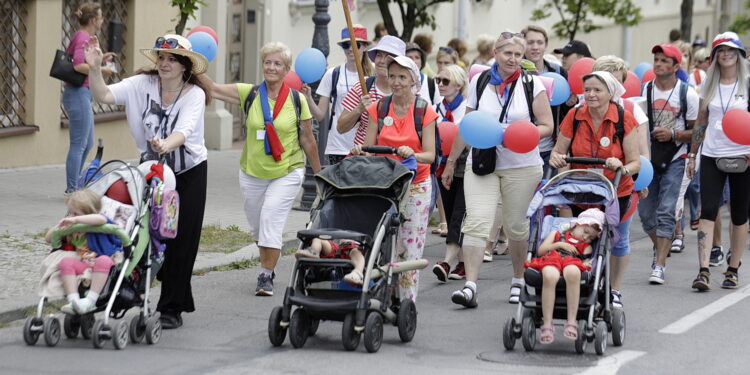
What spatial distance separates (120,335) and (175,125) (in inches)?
54.7

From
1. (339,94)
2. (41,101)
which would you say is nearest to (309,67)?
(339,94)

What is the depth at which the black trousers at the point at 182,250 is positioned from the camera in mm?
8617

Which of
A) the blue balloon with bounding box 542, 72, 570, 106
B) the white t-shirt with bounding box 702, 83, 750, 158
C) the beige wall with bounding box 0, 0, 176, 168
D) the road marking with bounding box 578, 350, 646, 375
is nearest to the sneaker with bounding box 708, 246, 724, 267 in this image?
the white t-shirt with bounding box 702, 83, 750, 158

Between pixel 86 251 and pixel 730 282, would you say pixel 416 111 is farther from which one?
pixel 730 282

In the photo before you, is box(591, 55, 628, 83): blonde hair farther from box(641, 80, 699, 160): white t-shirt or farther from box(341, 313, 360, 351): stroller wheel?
box(341, 313, 360, 351): stroller wheel

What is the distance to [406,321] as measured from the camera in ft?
27.1

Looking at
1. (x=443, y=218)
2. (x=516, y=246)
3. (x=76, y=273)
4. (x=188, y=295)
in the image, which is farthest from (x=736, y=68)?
(x=76, y=273)

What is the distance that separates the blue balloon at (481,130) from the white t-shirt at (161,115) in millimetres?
1870

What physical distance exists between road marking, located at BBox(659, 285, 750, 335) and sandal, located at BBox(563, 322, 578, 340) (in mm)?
1127

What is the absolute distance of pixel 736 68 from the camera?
10891mm

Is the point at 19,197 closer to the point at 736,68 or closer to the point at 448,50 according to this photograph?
the point at 448,50

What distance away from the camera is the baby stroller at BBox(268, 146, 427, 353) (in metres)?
7.89

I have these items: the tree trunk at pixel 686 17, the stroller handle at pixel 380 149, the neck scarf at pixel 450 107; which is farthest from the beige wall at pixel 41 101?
the tree trunk at pixel 686 17

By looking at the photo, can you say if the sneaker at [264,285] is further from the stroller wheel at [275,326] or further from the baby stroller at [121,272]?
the stroller wheel at [275,326]
